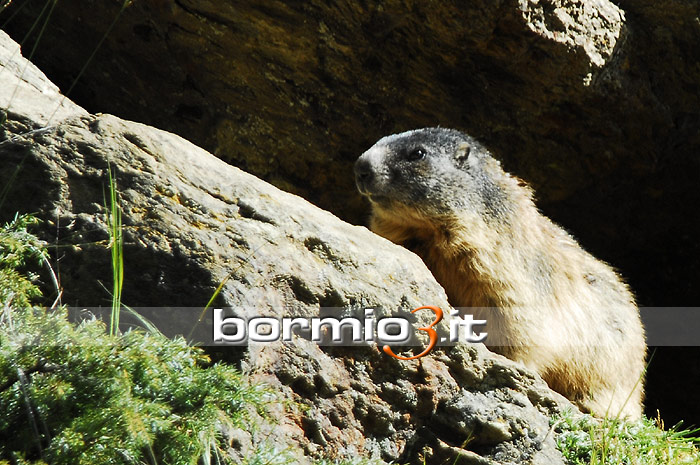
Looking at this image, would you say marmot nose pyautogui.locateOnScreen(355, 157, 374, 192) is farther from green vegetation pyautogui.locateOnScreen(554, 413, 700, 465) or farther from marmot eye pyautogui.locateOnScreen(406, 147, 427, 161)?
green vegetation pyautogui.locateOnScreen(554, 413, 700, 465)

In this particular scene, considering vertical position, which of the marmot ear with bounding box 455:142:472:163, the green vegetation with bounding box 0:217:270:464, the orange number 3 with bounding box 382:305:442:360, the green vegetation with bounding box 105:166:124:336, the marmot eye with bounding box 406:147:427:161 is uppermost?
the marmot ear with bounding box 455:142:472:163

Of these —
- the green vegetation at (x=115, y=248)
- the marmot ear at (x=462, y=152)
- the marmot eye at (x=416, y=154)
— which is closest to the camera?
the green vegetation at (x=115, y=248)

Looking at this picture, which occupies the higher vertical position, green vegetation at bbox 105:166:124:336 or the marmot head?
the marmot head

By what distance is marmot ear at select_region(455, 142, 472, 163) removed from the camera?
20.1 ft

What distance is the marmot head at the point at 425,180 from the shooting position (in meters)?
5.81

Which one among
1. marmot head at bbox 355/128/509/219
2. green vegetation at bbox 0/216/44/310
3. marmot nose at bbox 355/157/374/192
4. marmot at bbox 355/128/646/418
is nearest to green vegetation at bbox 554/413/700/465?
marmot at bbox 355/128/646/418

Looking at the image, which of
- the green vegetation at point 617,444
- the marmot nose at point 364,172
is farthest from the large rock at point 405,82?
the green vegetation at point 617,444

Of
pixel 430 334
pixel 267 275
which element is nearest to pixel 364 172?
pixel 430 334

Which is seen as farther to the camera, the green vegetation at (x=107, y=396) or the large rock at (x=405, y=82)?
the large rock at (x=405, y=82)

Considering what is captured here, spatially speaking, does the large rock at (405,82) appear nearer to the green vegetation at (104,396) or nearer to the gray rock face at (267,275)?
the gray rock face at (267,275)

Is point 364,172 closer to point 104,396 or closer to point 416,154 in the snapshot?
point 416,154

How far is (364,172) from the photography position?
5859mm

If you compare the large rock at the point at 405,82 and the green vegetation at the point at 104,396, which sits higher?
the large rock at the point at 405,82

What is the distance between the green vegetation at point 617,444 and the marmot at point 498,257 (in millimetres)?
600
